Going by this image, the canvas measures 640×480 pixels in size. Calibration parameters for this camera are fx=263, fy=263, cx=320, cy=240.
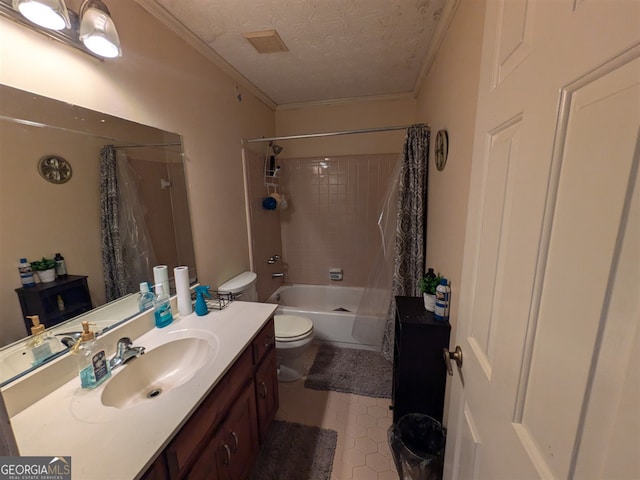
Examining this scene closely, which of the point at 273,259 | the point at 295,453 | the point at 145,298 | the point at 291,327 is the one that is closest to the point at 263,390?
the point at 295,453

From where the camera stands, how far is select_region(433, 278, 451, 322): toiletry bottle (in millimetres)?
1391

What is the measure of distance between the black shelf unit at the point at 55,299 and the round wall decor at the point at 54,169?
37 centimetres

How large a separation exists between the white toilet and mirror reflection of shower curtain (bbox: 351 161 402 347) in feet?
1.90

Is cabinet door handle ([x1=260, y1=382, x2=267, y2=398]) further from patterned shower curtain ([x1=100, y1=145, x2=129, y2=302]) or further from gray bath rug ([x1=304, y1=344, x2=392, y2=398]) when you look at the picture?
patterned shower curtain ([x1=100, y1=145, x2=129, y2=302])

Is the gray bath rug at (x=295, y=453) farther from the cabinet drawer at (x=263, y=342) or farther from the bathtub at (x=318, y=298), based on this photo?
the bathtub at (x=318, y=298)

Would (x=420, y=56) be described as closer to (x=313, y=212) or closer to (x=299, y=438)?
(x=313, y=212)

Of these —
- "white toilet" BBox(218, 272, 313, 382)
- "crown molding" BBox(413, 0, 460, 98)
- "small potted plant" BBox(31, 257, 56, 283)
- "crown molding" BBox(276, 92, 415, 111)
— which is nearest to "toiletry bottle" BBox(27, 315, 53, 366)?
"small potted plant" BBox(31, 257, 56, 283)

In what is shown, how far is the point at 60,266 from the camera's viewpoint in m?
0.98

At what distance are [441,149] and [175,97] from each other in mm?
1593

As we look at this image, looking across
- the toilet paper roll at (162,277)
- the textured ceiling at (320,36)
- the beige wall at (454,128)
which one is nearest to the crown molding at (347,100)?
the textured ceiling at (320,36)

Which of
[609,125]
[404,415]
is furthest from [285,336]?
[609,125]

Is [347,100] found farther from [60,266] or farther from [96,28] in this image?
[60,266]

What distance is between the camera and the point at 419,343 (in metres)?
1.42

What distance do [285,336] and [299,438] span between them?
619mm
